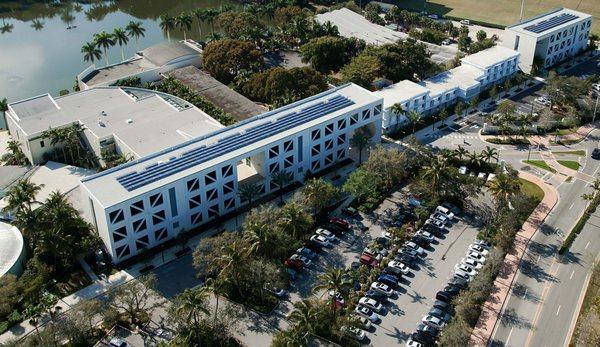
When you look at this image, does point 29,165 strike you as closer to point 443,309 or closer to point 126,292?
point 126,292

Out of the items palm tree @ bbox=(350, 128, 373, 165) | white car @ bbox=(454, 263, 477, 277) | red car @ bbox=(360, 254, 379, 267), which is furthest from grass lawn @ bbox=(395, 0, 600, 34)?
red car @ bbox=(360, 254, 379, 267)

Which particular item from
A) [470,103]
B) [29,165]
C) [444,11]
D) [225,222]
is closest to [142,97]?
[29,165]

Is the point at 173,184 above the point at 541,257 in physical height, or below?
above

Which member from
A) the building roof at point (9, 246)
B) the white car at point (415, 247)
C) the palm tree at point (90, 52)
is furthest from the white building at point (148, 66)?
the white car at point (415, 247)

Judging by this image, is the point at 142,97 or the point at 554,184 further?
the point at 142,97

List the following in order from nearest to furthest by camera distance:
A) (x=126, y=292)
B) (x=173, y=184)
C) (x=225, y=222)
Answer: (x=126, y=292) → (x=173, y=184) → (x=225, y=222)

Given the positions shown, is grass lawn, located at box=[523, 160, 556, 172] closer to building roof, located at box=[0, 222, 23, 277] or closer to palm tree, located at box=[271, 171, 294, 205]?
palm tree, located at box=[271, 171, 294, 205]
